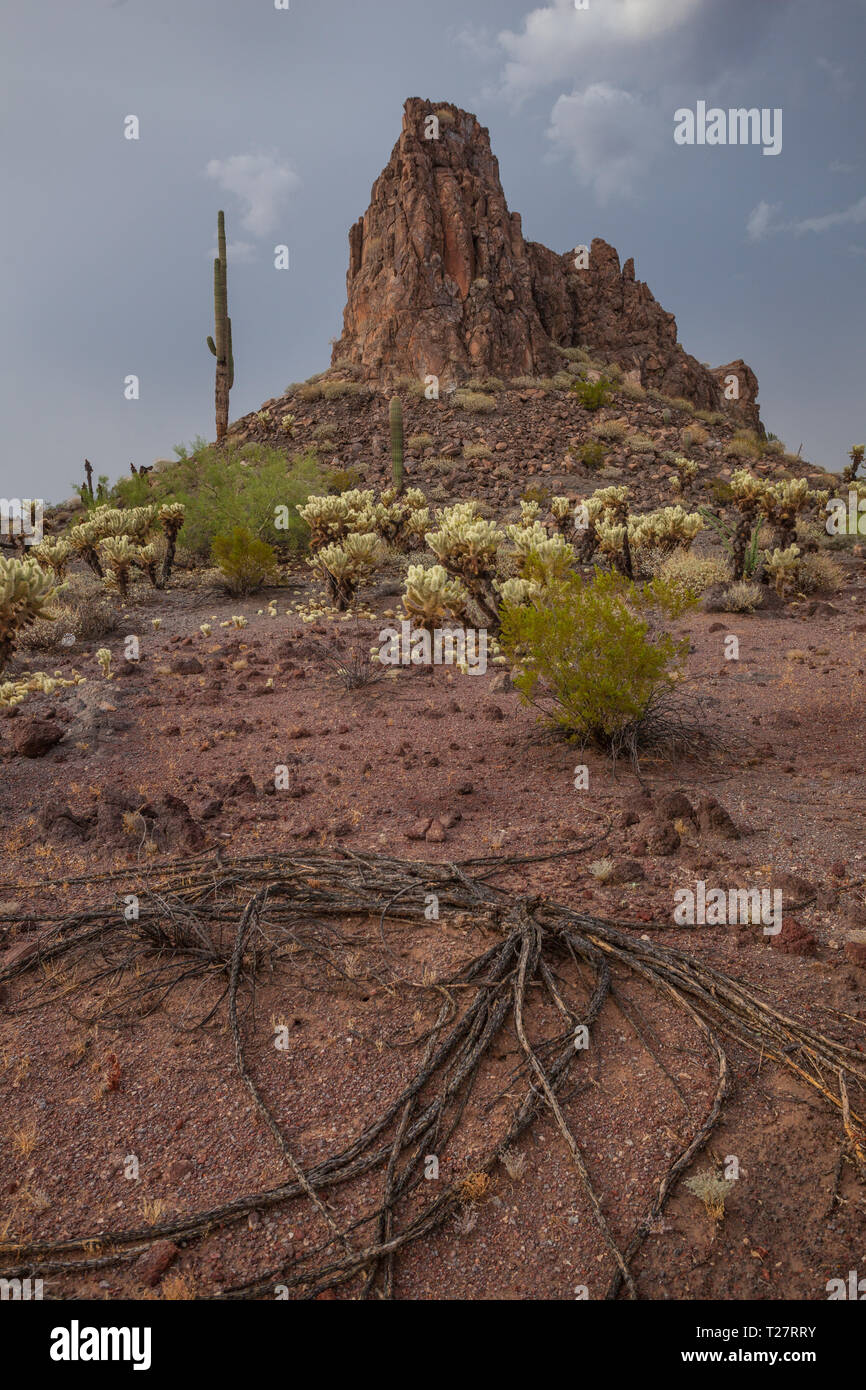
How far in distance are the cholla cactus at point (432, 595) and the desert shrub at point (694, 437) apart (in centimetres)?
2308

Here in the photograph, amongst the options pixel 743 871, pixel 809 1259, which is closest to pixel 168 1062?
pixel 809 1259

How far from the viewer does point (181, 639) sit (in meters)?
11.1

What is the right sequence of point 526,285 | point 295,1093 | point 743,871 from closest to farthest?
point 295,1093 < point 743,871 < point 526,285

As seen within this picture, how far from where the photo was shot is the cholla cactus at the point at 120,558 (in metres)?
13.3

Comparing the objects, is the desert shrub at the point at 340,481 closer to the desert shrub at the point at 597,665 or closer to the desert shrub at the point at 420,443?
the desert shrub at the point at 420,443

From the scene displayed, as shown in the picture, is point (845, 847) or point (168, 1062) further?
point (845, 847)

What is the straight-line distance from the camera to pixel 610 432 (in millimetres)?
29250

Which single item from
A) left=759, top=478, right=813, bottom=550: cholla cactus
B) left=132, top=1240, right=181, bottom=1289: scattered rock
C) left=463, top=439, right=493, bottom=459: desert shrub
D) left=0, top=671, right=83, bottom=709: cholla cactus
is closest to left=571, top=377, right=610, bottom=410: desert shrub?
left=463, top=439, right=493, bottom=459: desert shrub

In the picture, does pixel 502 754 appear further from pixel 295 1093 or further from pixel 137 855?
pixel 295 1093

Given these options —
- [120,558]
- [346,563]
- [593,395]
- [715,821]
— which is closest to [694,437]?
[593,395]

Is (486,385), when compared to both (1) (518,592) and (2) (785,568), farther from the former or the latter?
(1) (518,592)

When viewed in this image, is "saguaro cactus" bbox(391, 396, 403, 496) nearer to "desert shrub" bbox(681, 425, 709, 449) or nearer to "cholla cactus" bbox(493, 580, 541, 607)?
"desert shrub" bbox(681, 425, 709, 449)
